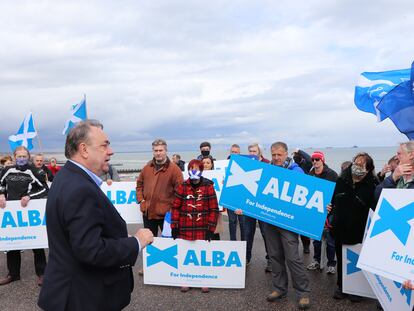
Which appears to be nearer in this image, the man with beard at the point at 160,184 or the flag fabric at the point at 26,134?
the man with beard at the point at 160,184

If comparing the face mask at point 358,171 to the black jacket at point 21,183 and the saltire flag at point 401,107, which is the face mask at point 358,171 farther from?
the black jacket at point 21,183

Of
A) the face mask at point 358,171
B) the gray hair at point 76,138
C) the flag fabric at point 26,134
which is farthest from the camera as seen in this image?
the flag fabric at point 26,134

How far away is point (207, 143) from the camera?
9547 millimetres

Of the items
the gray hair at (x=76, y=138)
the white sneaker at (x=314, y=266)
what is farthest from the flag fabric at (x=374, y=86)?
the gray hair at (x=76, y=138)

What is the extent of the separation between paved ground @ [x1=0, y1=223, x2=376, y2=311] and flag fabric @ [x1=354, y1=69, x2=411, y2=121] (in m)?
3.68

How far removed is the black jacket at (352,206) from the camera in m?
4.82

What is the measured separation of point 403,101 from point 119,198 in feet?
19.1

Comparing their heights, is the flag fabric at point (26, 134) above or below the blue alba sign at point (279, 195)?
above

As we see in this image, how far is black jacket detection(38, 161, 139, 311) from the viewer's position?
7.13 ft

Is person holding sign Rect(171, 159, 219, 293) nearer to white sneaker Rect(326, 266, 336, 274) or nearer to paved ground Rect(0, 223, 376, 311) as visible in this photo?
paved ground Rect(0, 223, 376, 311)

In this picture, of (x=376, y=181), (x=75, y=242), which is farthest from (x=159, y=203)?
(x=75, y=242)

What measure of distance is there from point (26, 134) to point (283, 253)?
11.6 metres

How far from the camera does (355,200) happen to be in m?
4.86

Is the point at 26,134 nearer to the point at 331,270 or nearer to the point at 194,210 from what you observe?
the point at 194,210
